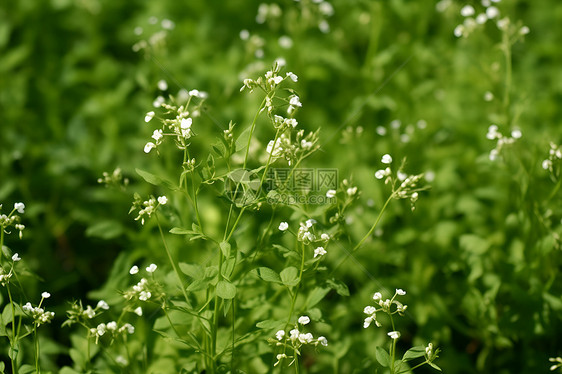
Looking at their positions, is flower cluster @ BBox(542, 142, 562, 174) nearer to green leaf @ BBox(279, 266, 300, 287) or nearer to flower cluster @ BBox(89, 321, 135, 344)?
green leaf @ BBox(279, 266, 300, 287)

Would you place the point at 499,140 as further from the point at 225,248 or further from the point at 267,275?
the point at 225,248

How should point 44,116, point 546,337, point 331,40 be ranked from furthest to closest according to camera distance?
point 331,40 < point 44,116 < point 546,337

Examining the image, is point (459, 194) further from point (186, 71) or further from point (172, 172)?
point (186, 71)

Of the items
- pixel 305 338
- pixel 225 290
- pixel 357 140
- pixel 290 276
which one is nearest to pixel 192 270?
pixel 225 290

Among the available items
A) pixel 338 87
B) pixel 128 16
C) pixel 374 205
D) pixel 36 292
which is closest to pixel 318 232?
pixel 374 205

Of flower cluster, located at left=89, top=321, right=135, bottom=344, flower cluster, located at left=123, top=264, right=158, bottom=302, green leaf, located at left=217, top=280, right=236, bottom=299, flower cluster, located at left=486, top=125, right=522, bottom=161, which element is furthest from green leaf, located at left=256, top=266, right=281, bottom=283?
flower cluster, located at left=486, top=125, right=522, bottom=161

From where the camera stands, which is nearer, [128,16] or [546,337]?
[546,337]

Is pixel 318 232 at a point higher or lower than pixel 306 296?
higher
